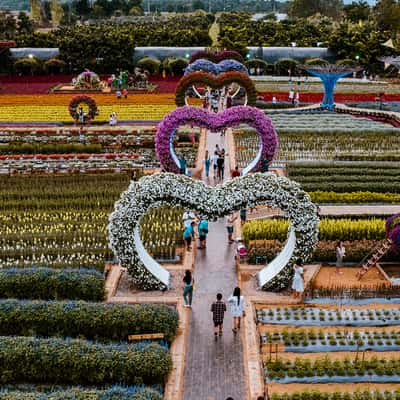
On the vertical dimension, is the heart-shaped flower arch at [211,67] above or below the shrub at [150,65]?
above

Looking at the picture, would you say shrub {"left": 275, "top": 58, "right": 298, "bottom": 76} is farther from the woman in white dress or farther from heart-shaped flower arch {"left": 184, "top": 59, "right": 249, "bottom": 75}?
the woman in white dress

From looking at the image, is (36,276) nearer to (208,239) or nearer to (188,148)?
(208,239)

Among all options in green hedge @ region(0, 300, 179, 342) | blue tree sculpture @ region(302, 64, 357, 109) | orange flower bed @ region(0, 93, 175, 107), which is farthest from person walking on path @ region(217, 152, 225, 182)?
blue tree sculpture @ region(302, 64, 357, 109)

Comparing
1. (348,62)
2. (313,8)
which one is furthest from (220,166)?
(313,8)

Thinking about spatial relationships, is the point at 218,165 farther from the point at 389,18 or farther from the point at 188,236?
the point at 389,18

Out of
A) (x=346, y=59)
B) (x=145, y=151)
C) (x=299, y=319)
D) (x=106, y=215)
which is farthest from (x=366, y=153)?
(x=346, y=59)

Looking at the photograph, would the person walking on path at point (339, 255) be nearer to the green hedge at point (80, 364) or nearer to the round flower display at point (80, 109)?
the green hedge at point (80, 364)

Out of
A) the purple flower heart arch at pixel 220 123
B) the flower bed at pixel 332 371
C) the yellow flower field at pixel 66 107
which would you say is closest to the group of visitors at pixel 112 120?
the yellow flower field at pixel 66 107
